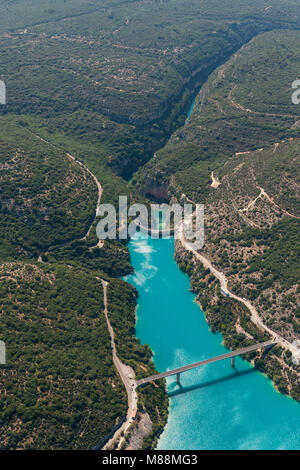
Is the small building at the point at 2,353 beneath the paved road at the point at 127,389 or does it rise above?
above

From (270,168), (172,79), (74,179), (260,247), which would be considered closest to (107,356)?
(260,247)

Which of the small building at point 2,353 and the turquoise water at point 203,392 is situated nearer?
the small building at point 2,353

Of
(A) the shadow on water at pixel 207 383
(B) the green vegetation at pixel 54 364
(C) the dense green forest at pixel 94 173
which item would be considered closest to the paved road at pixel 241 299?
(C) the dense green forest at pixel 94 173

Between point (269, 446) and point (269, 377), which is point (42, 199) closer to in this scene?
point (269, 377)

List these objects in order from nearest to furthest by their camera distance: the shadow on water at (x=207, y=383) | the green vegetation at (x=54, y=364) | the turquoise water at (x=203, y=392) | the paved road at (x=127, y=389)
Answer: the green vegetation at (x=54, y=364)
the paved road at (x=127, y=389)
the turquoise water at (x=203, y=392)
the shadow on water at (x=207, y=383)

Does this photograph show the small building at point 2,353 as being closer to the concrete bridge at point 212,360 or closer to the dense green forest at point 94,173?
the dense green forest at point 94,173

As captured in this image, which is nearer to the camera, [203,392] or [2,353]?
[2,353]

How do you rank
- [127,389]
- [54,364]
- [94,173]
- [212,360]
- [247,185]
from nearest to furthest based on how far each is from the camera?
1. [54,364]
2. [127,389]
3. [212,360]
4. [247,185]
5. [94,173]

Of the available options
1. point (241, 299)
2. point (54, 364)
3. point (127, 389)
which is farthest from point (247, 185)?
point (54, 364)

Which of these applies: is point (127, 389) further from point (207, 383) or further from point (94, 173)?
point (94, 173)
